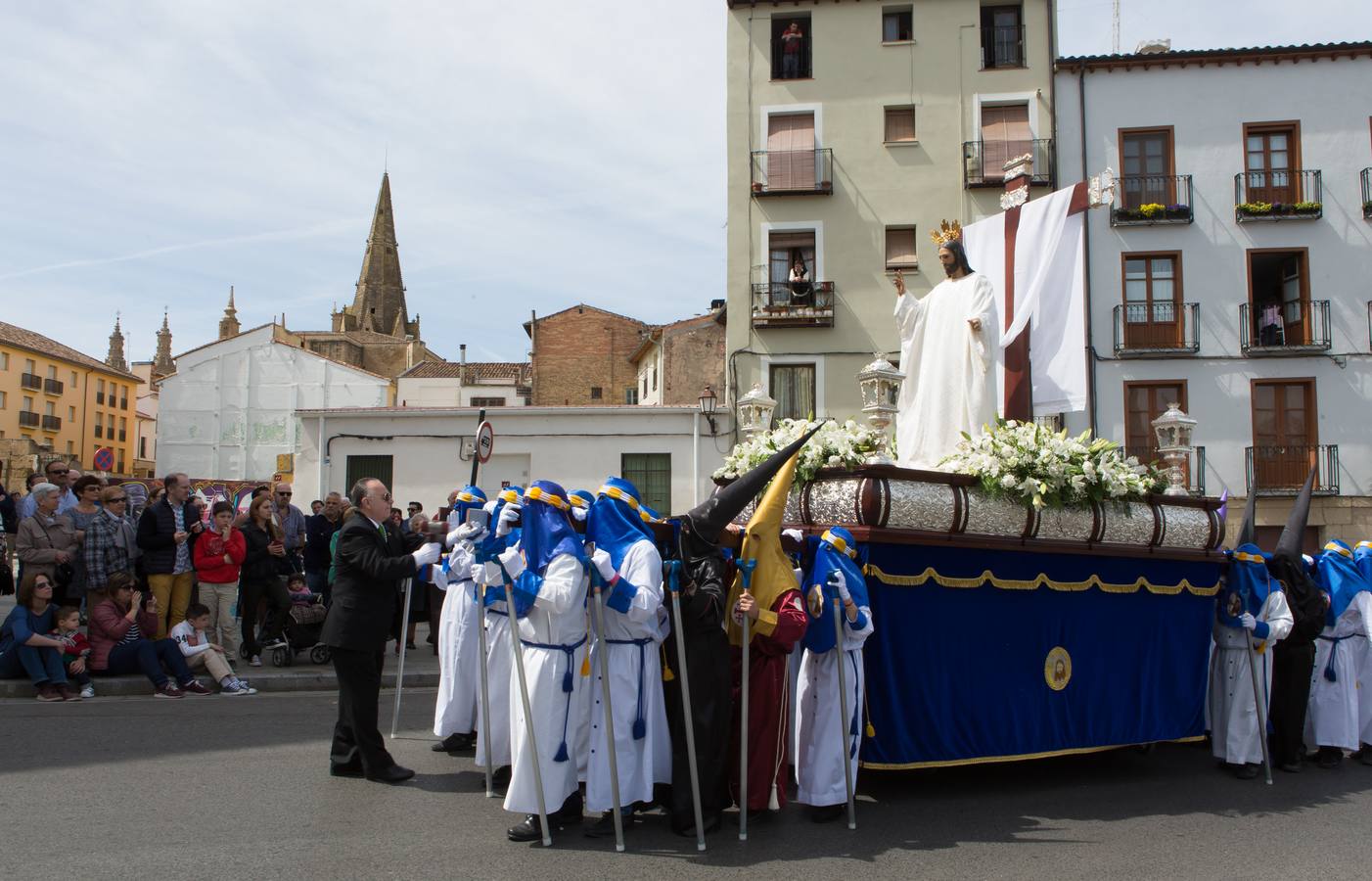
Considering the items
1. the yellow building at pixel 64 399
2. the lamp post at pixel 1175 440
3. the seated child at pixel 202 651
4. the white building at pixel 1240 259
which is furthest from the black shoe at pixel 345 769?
the yellow building at pixel 64 399

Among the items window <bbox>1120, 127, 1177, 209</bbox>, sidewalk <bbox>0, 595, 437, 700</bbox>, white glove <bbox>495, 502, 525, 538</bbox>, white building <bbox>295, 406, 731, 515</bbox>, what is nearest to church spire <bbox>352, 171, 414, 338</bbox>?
white building <bbox>295, 406, 731, 515</bbox>

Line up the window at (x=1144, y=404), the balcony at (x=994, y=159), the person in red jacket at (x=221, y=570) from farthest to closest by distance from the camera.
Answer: the balcony at (x=994, y=159), the window at (x=1144, y=404), the person in red jacket at (x=221, y=570)

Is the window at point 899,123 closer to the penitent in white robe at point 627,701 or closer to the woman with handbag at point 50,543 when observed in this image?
the woman with handbag at point 50,543

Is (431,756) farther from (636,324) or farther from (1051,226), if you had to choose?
(636,324)

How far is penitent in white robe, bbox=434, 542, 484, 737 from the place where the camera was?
24.8 feet

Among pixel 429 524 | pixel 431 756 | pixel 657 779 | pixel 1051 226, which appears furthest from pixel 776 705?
pixel 1051 226

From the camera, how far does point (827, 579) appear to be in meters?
6.07

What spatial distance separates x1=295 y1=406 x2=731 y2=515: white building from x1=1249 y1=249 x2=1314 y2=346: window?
1205 cm

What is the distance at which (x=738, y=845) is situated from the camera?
18.6ft

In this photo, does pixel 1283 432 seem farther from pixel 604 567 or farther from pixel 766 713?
pixel 604 567

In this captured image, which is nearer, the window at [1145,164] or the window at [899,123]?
the window at [1145,164]

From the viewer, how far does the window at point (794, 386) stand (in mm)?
24391

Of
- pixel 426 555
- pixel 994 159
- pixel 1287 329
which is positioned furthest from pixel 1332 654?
pixel 1287 329

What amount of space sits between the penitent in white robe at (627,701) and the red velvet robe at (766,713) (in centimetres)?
54
